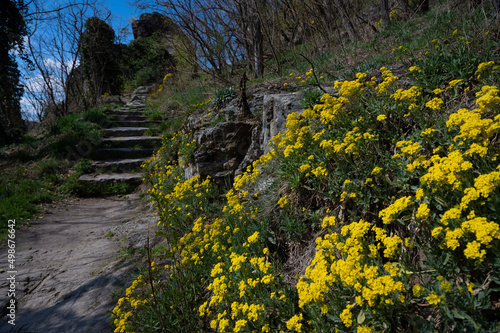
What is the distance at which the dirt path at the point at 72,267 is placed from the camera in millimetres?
2979

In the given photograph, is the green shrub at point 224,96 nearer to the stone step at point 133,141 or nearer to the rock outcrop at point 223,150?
the rock outcrop at point 223,150

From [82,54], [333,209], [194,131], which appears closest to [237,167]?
[194,131]

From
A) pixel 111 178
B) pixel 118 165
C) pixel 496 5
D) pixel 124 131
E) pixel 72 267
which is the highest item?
pixel 124 131

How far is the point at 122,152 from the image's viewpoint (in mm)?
9078

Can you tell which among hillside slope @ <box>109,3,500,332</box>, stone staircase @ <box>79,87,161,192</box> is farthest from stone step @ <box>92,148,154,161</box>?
hillside slope @ <box>109,3,500,332</box>

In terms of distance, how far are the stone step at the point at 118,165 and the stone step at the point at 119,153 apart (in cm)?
38

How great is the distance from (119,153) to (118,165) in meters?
0.79

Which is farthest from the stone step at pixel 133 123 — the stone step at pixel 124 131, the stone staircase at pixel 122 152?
the stone step at pixel 124 131

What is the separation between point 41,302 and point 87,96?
1478 cm

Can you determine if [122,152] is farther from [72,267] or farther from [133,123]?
[72,267]

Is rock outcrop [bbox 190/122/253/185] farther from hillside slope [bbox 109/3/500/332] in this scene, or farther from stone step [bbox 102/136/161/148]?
stone step [bbox 102/136/161/148]

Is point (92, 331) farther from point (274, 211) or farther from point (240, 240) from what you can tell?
point (274, 211)

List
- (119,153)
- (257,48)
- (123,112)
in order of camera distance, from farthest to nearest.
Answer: (123,112), (119,153), (257,48)

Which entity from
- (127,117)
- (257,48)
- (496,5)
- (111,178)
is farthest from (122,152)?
(496,5)
